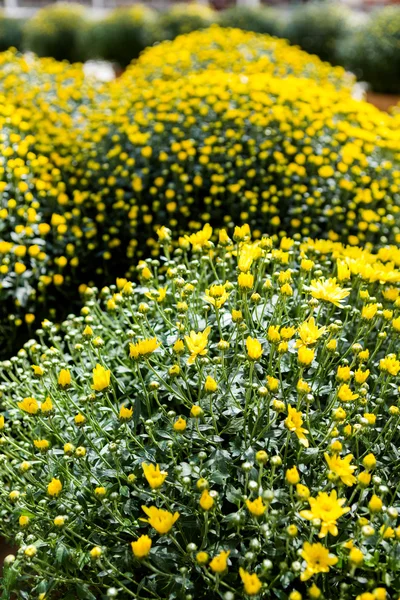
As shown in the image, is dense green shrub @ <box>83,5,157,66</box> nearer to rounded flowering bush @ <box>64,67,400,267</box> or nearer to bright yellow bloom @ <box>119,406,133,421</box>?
rounded flowering bush @ <box>64,67,400,267</box>

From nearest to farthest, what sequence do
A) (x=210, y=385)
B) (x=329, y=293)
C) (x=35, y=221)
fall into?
(x=210, y=385) → (x=329, y=293) → (x=35, y=221)

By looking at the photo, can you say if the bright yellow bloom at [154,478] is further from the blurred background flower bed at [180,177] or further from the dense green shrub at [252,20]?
the dense green shrub at [252,20]

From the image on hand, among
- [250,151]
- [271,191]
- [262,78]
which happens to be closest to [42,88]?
[262,78]

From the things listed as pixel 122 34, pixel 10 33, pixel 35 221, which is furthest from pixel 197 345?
pixel 10 33

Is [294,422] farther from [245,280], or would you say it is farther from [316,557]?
[245,280]

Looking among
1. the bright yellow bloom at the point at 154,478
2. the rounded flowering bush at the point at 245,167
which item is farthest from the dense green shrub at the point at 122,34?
the bright yellow bloom at the point at 154,478

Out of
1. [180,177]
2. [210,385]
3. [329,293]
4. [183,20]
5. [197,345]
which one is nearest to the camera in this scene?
[210,385]
